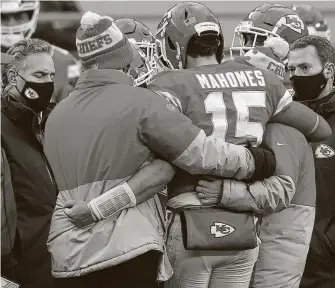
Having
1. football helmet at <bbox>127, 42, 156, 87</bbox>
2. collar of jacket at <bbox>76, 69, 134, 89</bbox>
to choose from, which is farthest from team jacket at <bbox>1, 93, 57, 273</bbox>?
collar of jacket at <bbox>76, 69, 134, 89</bbox>

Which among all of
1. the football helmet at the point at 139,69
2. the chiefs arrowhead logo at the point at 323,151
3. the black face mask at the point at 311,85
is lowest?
the chiefs arrowhead logo at the point at 323,151

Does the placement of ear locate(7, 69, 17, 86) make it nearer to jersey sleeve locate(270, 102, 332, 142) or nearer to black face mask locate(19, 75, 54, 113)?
black face mask locate(19, 75, 54, 113)

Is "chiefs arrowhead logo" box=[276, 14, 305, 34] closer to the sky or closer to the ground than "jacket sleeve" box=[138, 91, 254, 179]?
closer to the ground

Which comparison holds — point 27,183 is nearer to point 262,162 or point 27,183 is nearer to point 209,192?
point 209,192

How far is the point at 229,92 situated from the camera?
3.58 metres

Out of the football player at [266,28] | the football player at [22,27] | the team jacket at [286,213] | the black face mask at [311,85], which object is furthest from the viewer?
the football player at [22,27]

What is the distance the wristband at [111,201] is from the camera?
3.36 meters

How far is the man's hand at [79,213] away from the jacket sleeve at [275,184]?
0.56 meters

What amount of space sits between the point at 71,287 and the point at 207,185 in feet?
2.24

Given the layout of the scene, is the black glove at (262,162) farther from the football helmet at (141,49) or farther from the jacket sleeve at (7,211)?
the jacket sleeve at (7,211)

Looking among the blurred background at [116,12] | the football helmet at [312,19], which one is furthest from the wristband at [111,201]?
the blurred background at [116,12]

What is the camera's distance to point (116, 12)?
28.3 feet

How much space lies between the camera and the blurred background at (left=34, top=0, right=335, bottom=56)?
8.41 meters

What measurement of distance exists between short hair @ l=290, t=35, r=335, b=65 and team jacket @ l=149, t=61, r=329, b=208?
1.06 m
